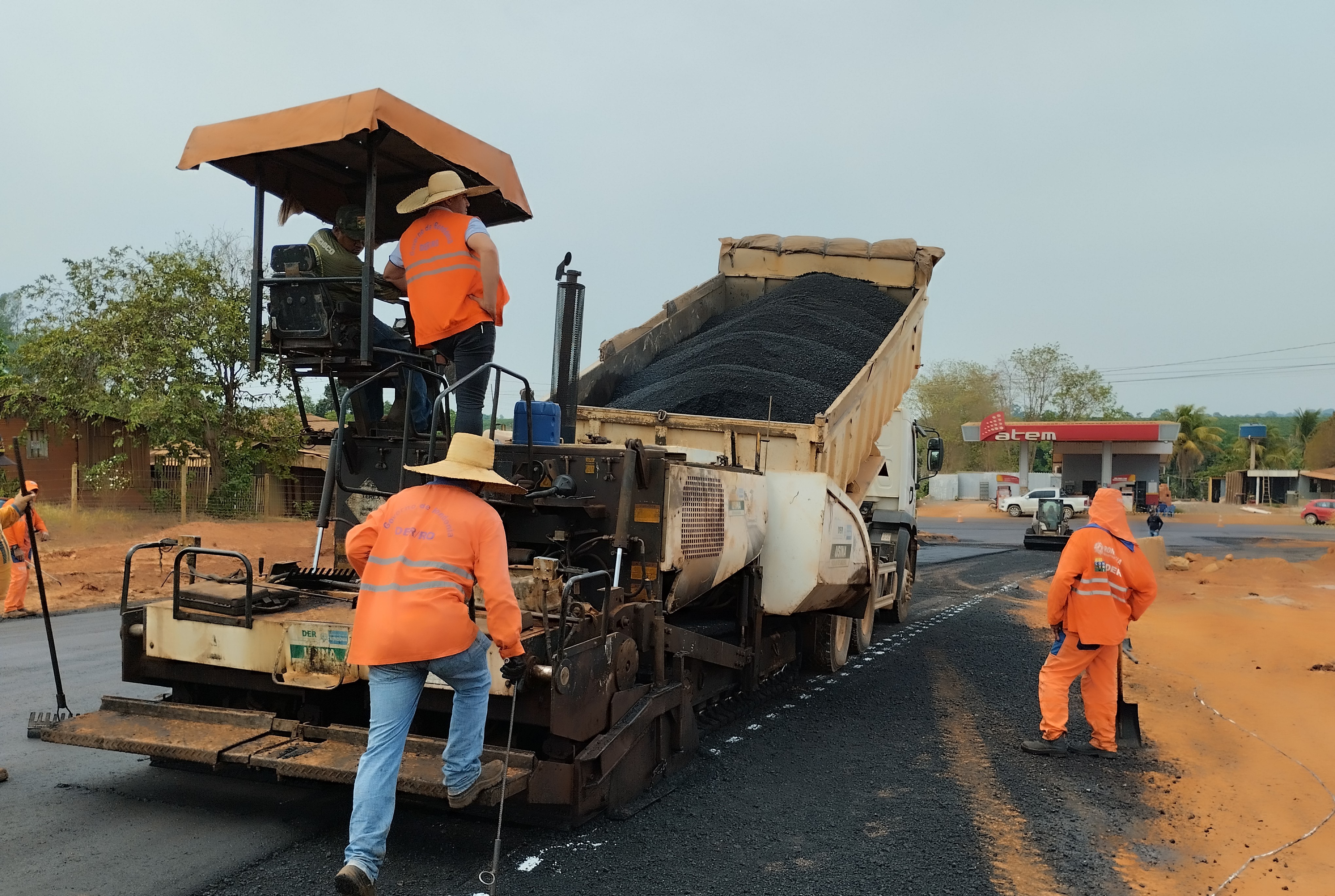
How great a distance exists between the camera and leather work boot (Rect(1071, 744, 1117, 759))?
5.56 m

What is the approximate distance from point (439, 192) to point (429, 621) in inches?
77.7

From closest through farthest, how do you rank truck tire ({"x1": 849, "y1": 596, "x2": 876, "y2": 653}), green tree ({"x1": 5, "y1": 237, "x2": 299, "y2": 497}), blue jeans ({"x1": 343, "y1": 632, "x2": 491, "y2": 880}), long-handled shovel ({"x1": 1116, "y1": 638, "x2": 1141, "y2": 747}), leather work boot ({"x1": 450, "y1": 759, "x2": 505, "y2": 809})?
blue jeans ({"x1": 343, "y1": 632, "x2": 491, "y2": 880})
leather work boot ({"x1": 450, "y1": 759, "x2": 505, "y2": 809})
long-handled shovel ({"x1": 1116, "y1": 638, "x2": 1141, "y2": 747})
truck tire ({"x1": 849, "y1": 596, "x2": 876, "y2": 653})
green tree ({"x1": 5, "y1": 237, "x2": 299, "y2": 497})

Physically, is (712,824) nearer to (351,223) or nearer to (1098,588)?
(1098,588)

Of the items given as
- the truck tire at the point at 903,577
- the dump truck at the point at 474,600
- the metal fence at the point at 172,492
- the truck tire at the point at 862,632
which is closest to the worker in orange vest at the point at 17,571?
the dump truck at the point at 474,600

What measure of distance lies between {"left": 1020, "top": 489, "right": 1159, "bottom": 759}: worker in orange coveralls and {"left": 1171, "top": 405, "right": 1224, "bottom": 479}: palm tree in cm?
5636

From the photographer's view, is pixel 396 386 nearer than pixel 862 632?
Yes

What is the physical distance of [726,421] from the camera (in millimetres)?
7086

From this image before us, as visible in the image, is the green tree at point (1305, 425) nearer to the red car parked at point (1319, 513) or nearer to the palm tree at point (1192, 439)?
the palm tree at point (1192, 439)

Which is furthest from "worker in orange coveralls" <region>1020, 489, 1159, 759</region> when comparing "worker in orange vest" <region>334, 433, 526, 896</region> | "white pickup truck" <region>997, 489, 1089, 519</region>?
"white pickup truck" <region>997, 489, 1089, 519</region>

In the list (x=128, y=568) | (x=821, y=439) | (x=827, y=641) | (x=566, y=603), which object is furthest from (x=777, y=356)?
(x=128, y=568)

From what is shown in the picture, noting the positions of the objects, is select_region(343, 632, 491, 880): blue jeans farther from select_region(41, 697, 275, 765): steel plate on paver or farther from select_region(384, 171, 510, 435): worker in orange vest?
select_region(384, 171, 510, 435): worker in orange vest

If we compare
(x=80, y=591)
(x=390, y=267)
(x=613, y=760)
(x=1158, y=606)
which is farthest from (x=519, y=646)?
(x=1158, y=606)

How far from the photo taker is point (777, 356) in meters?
8.33

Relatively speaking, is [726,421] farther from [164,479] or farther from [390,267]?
[164,479]
